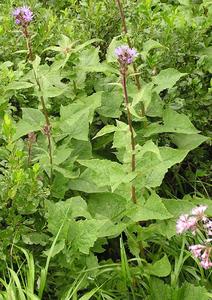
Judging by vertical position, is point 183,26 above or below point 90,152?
above

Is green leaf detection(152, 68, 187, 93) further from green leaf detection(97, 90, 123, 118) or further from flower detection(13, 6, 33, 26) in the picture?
→ flower detection(13, 6, 33, 26)

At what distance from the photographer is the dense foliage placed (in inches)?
109

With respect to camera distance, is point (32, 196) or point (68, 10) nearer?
point (32, 196)

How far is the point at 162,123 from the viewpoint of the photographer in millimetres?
3439

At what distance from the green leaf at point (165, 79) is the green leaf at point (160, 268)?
854 millimetres

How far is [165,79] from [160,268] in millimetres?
964

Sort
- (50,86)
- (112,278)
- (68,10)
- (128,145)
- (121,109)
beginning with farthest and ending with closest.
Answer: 1. (68,10)
2. (121,109)
3. (50,86)
4. (112,278)
5. (128,145)

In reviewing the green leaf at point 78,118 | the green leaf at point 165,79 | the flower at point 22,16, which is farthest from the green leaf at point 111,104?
the flower at point 22,16

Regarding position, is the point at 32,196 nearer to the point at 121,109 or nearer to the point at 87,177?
the point at 87,177

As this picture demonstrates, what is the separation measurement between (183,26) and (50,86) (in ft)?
3.00

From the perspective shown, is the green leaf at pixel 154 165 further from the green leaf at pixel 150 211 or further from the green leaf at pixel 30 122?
the green leaf at pixel 30 122

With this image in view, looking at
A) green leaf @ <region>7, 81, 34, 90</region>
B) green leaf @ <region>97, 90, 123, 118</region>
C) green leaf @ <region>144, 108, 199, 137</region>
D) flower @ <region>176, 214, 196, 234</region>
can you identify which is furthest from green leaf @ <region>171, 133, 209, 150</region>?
flower @ <region>176, 214, 196, 234</region>

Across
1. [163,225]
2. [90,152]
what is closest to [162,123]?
[90,152]

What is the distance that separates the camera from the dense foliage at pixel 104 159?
2760 mm
